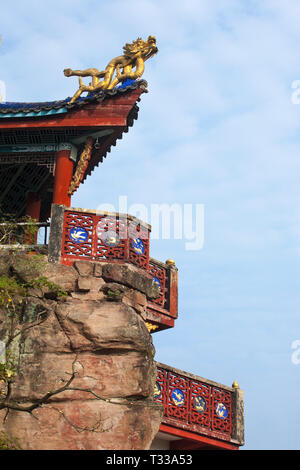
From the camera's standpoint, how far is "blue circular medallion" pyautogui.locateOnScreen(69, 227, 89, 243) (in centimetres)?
1439

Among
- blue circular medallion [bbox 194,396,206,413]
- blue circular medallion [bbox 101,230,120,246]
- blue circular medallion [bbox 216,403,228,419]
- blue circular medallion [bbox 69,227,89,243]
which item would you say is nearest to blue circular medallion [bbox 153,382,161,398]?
blue circular medallion [bbox 194,396,206,413]

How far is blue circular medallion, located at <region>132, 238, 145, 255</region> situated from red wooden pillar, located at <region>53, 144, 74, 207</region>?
174cm

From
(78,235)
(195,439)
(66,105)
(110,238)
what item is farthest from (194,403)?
(66,105)

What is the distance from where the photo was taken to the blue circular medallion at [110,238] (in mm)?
14492

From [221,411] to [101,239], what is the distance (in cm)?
499

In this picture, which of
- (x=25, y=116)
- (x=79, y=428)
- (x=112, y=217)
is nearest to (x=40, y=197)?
(x=25, y=116)

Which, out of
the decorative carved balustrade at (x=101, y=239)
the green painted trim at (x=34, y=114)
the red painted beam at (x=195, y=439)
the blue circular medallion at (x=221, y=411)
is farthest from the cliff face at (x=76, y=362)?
the blue circular medallion at (x=221, y=411)

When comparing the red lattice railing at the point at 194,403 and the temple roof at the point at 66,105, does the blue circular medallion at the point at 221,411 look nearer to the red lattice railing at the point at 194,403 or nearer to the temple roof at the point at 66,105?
the red lattice railing at the point at 194,403

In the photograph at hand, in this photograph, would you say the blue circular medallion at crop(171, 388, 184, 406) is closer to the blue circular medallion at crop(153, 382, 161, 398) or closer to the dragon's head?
the blue circular medallion at crop(153, 382, 161, 398)

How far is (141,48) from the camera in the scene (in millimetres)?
16125

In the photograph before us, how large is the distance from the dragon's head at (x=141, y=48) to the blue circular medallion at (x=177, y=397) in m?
6.98

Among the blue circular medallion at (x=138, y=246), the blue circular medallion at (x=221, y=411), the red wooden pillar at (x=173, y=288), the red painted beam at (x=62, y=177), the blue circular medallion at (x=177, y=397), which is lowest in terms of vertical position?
the blue circular medallion at (x=221, y=411)

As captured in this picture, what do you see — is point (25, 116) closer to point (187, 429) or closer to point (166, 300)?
point (166, 300)
